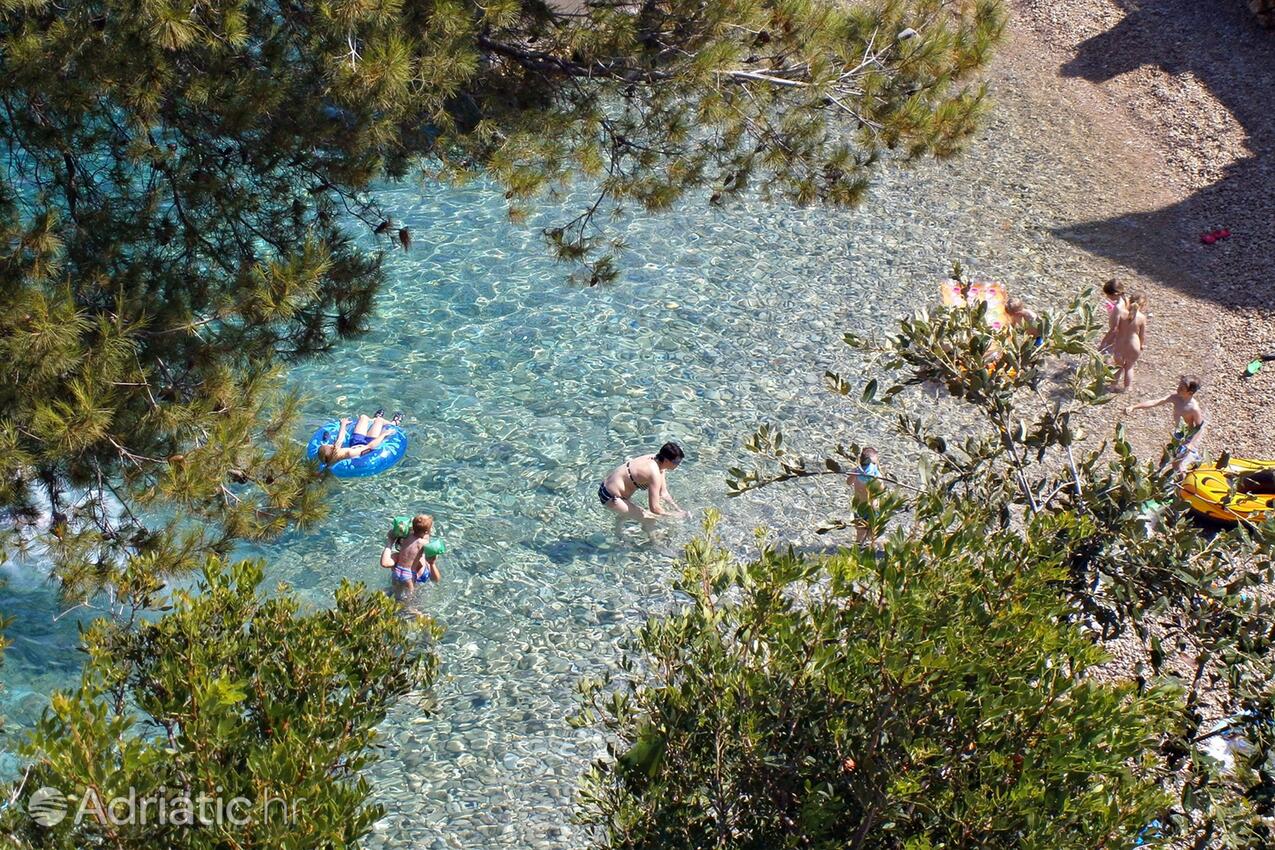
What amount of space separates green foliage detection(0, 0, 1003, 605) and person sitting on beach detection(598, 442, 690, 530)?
1.70 m

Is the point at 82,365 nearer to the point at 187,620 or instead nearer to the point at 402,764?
the point at 187,620

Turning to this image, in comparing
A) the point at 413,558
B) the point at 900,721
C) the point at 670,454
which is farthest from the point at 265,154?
the point at 900,721

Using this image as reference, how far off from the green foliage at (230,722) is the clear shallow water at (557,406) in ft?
10.1

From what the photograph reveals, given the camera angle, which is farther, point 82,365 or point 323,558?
point 323,558

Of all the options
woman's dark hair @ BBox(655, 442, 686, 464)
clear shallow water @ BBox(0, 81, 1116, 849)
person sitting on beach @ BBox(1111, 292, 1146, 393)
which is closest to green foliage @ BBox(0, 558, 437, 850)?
clear shallow water @ BBox(0, 81, 1116, 849)

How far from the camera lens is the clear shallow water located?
746 cm

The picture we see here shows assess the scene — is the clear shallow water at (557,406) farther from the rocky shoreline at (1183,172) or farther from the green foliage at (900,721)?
the green foliage at (900,721)

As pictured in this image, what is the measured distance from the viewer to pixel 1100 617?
4332 mm

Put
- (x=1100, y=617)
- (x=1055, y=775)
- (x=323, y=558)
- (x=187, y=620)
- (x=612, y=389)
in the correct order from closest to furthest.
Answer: (x=1055, y=775)
(x=187, y=620)
(x=1100, y=617)
(x=323, y=558)
(x=612, y=389)

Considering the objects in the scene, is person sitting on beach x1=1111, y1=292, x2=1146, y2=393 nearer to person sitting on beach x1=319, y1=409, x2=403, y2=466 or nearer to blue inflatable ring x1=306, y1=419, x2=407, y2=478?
blue inflatable ring x1=306, y1=419, x2=407, y2=478

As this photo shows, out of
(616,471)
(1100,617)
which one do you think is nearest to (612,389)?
(616,471)

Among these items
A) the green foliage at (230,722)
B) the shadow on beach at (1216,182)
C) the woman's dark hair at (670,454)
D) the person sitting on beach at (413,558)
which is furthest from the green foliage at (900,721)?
the shadow on beach at (1216,182)

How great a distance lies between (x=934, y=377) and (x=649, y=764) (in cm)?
222

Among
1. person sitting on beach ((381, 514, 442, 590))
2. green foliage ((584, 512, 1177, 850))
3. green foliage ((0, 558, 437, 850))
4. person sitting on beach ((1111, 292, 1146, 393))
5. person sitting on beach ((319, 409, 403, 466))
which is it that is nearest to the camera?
green foliage ((0, 558, 437, 850))
